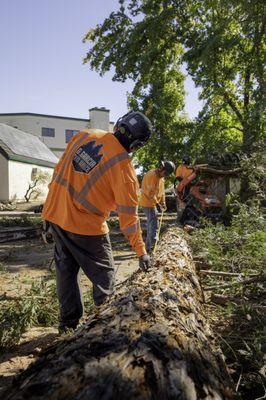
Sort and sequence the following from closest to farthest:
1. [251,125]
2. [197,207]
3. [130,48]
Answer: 1. [197,207]
2. [251,125]
3. [130,48]

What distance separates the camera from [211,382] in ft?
6.94

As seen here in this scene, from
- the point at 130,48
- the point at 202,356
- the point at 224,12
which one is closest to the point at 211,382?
the point at 202,356

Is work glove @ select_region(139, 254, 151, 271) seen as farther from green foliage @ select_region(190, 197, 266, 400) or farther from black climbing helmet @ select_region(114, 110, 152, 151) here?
black climbing helmet @ select_region(114, 110, 152, 151)

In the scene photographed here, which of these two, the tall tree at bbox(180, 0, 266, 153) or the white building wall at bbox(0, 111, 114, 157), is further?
the white building wall at bbox(0, 111, 114, 157)

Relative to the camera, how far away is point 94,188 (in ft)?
12.0

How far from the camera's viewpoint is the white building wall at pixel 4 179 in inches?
998

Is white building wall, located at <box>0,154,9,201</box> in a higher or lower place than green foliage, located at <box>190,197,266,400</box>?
higher

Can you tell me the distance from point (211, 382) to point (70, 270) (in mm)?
2121

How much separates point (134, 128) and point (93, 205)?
0.82 metres

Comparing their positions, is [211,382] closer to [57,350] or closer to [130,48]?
[57,350]

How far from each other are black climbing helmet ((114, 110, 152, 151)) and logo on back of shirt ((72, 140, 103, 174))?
0.94 feet

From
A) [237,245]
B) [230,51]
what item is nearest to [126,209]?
[237,245]

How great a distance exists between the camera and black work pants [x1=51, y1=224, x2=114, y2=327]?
12.4 ft

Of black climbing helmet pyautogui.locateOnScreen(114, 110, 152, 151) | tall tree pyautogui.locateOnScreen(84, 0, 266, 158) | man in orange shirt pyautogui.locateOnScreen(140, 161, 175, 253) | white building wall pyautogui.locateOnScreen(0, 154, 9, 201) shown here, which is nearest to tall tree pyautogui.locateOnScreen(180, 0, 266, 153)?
tall tree pyautogui.locateOnScreen(84, 0, 266, 158)
